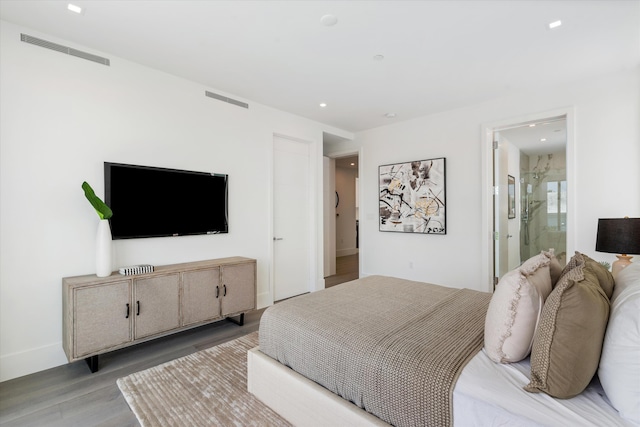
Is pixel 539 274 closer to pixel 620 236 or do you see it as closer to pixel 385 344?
pixel 385 344

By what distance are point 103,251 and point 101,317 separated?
54 centimetres

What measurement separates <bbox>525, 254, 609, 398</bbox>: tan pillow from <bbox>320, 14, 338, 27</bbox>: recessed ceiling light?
221cm

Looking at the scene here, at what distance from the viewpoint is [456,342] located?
58.6 inches

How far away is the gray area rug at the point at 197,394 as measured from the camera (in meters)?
1.82

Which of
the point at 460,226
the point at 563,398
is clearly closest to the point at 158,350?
the point at 563,398

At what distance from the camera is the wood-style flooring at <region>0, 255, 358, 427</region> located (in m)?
1.87

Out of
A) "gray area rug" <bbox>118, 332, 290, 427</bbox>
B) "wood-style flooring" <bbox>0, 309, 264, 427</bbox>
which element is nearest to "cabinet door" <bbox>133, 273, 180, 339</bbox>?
"wood-style flooring" <bbox>0, 309, 264, 427</bbox>

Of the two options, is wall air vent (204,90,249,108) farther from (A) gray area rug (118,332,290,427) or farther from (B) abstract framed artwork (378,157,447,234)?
(A) gray area rug (118,332,290,427)

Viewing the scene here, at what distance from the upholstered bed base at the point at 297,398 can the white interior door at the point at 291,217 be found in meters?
2.40

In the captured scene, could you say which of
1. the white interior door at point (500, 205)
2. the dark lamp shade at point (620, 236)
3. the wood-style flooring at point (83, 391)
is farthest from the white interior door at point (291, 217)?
the dark lamp shade at point (620, 236)

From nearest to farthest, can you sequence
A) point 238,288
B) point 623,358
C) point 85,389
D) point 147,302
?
point 623,358, point 85,389, point 147,302, point 238,288

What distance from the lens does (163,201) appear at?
3.08 metres

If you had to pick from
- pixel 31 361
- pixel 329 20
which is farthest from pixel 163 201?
pixel 329 20

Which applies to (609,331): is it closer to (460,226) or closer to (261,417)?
(261,417)
